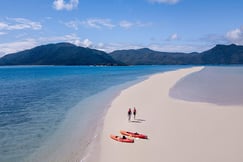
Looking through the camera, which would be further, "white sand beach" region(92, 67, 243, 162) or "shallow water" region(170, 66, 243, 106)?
"shallow water" region(170, 66, 243, 106)

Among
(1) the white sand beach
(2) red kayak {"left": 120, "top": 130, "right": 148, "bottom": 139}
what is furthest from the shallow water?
(2) red kayak {"left": 120, "top": 130, "right": 148, "bottom": 139}

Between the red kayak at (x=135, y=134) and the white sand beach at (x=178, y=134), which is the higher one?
the red kayak at (x=135, y=134)

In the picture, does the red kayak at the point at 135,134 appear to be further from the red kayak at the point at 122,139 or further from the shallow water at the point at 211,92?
the shallow water at the point at 211,92

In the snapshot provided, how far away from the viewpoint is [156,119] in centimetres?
1967

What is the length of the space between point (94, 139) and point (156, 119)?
20.1 ft

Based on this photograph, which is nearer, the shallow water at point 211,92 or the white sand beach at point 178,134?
the white sand beach at point 178,134

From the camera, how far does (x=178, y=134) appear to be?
1561 cm

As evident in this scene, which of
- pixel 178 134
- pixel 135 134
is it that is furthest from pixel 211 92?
pixel 135 134

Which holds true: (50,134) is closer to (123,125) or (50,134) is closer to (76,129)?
(76,129)

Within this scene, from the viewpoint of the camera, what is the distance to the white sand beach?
40.3 ft

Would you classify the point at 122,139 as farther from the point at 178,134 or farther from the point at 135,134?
the point at 178,134

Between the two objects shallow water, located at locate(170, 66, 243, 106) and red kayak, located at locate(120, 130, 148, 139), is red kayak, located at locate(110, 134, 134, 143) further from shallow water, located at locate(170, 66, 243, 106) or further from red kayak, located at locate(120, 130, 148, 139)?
shallow water, located at locate(170, 66, 243, 106)

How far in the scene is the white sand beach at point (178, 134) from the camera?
12.3 m

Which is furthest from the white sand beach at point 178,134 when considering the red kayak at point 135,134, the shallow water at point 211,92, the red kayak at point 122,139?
the shallow water at point 211,92
